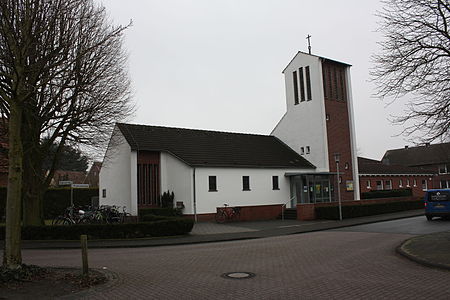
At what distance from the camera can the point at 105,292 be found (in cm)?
795

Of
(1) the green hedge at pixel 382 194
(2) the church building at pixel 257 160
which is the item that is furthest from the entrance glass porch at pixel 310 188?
(1) the green hedge at pixel 382 194

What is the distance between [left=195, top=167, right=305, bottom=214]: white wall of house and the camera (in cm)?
2711

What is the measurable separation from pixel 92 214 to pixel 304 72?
→ 2302cm

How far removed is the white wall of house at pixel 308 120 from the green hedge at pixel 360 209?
6.16 meters

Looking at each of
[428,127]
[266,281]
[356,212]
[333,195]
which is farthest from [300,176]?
[266,281]

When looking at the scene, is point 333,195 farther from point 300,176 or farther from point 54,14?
point 54,14

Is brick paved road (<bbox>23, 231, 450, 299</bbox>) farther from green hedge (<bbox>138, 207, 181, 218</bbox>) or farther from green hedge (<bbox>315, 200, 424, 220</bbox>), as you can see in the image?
green hedge (<bbox>315, 200, 424, 220</bbox>)

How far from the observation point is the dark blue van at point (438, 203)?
22.2 m

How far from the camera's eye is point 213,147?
31406 mm

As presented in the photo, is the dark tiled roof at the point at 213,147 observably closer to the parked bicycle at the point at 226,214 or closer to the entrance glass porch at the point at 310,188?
the entrance glass porch at the point at 310,188

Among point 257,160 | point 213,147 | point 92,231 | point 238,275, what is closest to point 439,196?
point 257,160

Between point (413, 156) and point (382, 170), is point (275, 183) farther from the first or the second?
point (413, 156)

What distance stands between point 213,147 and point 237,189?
436 centimetres

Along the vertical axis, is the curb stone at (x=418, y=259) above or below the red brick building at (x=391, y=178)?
below
